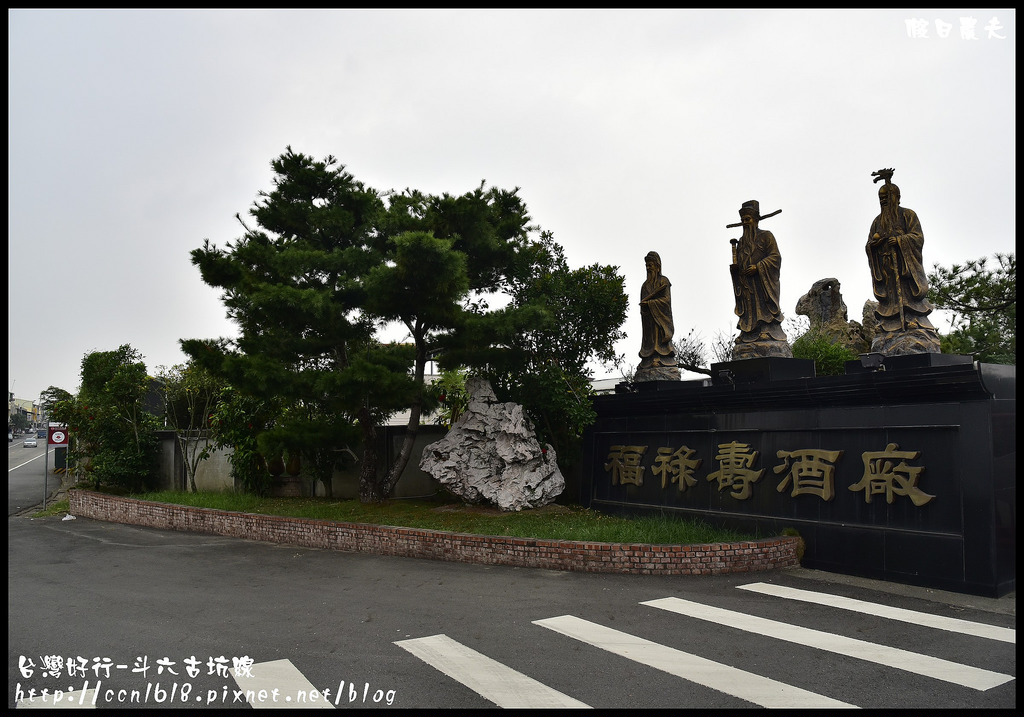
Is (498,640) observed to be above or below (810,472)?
below

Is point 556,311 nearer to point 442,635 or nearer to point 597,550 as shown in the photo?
point 597,550

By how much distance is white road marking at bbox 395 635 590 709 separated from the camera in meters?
4.62

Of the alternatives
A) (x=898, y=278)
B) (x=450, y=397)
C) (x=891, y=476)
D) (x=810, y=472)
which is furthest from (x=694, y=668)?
(x=450, y=397)

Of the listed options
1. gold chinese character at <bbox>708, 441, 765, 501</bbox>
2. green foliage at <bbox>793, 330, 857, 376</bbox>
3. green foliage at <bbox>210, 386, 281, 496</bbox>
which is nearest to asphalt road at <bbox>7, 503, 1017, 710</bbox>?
gold chinese character at <bbox>708, 441, 765, 501</bbox>

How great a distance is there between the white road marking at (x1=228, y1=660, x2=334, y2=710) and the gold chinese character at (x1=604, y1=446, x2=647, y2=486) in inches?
296

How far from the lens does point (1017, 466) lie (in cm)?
752

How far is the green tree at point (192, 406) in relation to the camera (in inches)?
679

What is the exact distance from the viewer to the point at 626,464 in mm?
12133

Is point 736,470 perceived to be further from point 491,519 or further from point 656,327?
point 491,519

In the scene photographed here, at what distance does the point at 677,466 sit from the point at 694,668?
6049 mm

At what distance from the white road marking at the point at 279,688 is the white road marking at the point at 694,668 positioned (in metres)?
2.30

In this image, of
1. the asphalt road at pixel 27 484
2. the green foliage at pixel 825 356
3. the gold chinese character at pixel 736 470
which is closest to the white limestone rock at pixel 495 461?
the gold chinese character at pixel 736 470

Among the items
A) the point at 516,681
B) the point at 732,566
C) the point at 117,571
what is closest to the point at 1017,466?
the point at 732,566

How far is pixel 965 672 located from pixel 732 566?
3.50 m
